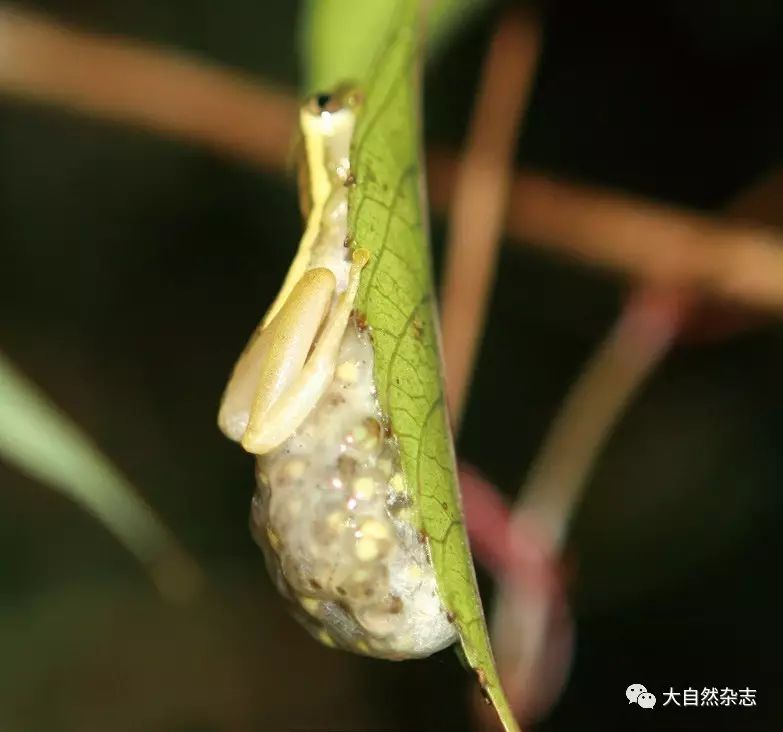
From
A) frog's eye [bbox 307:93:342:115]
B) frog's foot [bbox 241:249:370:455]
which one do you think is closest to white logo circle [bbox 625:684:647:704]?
frog's foot [bbox 241:249:370:455]

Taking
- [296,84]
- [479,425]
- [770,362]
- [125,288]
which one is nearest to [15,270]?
[125,288]

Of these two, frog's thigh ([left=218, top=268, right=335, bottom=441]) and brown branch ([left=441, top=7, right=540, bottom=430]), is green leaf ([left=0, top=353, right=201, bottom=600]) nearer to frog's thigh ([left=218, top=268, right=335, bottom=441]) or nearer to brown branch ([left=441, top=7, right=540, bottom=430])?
frog's thigh ([left=218, top=268, right=335, bottom=441])

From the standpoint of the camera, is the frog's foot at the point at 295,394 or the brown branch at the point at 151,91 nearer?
the frog's foot at the point at 295,394

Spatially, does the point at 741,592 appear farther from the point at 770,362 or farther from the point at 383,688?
the point at 383,688

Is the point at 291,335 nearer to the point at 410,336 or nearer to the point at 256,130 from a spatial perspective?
the point at 410,336

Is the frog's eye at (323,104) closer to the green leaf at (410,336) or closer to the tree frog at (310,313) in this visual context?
the tree frog at (310,313)

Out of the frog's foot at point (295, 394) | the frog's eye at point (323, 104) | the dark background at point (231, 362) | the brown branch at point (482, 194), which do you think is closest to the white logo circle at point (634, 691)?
the dark background at point (231, 362)
